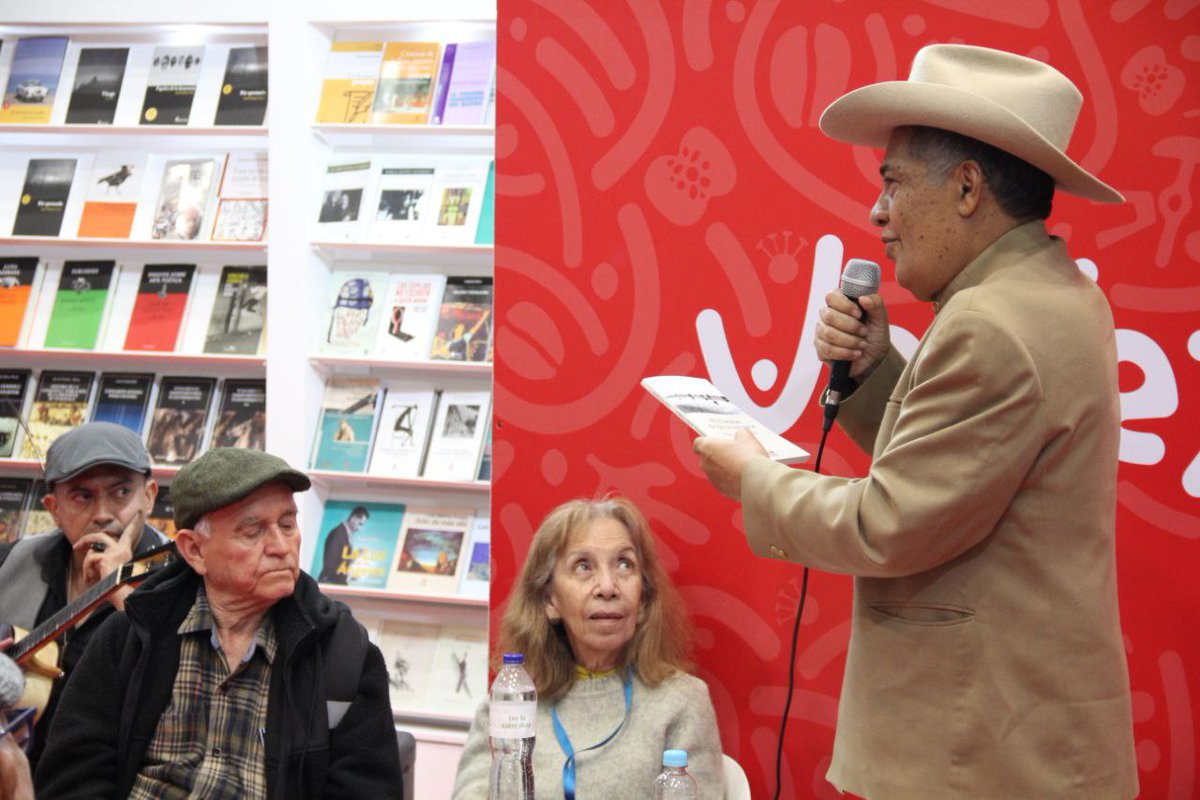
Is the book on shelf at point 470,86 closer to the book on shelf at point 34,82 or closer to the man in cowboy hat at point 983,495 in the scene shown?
the book on shelf at point 34,82

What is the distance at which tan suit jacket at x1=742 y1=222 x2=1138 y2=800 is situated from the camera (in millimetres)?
1747

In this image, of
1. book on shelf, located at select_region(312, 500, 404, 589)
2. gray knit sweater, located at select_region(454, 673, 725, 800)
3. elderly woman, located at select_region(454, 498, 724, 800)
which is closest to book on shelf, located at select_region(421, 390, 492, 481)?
book on shelf, located at select_region(312, 500, 404, 589)


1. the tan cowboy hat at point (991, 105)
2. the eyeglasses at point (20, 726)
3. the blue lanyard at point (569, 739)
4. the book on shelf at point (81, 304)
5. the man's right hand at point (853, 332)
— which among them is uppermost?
the book on shelf at point (81, 304)

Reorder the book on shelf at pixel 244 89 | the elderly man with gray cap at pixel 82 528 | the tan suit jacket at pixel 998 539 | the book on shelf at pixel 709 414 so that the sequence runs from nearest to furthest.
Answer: the tan suit jacket at pixel 998 539 < the book on shelf at pixel 709 414 < the elderly man with gray cap at pixel 82 528 < the book on shelf at pixel 244 89

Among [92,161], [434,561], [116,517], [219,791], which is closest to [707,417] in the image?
[219,791]

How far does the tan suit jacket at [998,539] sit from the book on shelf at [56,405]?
4.41m

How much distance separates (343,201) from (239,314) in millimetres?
678

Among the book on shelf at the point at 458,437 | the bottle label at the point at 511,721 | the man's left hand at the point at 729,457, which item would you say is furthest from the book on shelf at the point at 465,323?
the man's left hand at the point at 729,457

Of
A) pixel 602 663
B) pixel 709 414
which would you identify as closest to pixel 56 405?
pixel 602 663

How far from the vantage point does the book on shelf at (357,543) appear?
17.0ft

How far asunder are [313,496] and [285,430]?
0.98 feet

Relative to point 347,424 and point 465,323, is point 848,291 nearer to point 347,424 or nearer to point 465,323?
point 465,323

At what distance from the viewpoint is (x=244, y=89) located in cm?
528

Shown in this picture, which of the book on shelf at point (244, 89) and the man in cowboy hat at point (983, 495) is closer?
the man in cowboy hat at point (983, 495)
